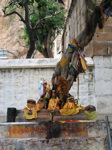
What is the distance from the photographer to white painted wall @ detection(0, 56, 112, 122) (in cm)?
888

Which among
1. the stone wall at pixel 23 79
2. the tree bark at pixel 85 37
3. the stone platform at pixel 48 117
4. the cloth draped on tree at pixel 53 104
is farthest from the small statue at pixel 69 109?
the stone wall at pixel 23 79

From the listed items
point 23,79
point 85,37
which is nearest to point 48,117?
point 85,37

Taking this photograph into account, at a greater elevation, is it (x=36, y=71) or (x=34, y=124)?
(x=36, y=71)

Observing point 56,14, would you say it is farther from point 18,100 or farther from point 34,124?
point 34,124

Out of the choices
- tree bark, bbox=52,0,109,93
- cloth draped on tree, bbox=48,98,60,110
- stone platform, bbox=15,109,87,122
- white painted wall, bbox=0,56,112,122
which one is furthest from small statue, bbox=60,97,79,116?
white painted wall, bbox=0,56,112,122

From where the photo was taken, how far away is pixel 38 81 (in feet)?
30.3

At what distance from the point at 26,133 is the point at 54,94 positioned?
1.35m

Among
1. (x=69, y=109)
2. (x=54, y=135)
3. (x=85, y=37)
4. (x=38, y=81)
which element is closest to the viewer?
(x=54, y=135)

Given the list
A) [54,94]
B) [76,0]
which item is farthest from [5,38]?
[54,94]

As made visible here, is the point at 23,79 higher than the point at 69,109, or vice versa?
the point at 23,79

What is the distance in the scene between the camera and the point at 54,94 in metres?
6.18

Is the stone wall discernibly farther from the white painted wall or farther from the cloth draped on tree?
the cloth draped on tree

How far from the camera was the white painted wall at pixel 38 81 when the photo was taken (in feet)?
29.1

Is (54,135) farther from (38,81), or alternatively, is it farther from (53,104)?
(38,81)
